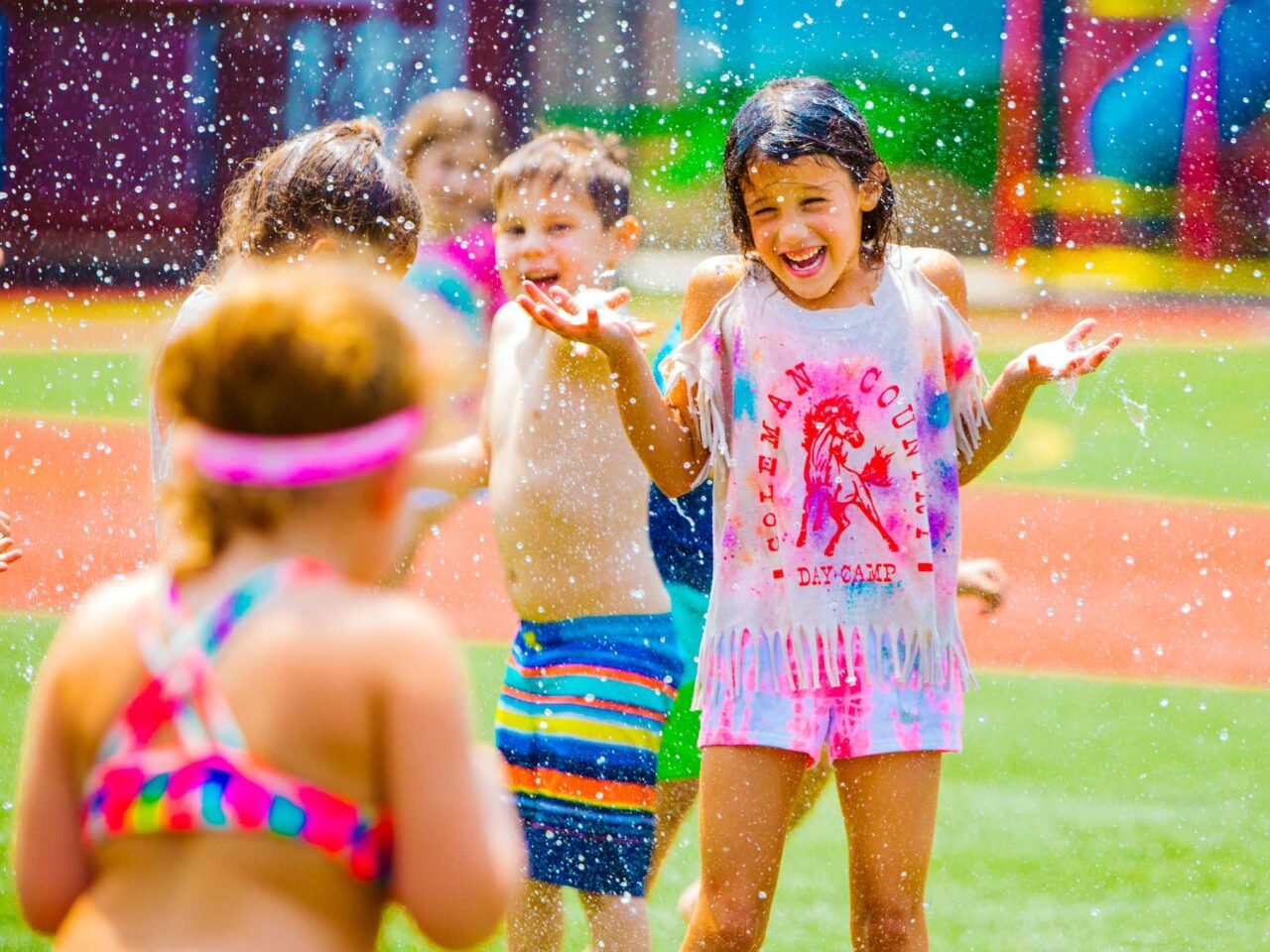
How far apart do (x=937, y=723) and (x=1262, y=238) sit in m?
18.5

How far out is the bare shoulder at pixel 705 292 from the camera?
2623mm

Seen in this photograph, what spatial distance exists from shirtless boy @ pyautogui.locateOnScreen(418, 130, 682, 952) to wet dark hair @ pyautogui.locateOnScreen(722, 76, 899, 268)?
26cm

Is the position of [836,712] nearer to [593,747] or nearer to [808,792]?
[593,747]

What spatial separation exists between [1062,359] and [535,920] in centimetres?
116

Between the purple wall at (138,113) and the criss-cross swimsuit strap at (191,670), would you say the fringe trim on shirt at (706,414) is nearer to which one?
the criss-cross swimsuit strap at (191,670)

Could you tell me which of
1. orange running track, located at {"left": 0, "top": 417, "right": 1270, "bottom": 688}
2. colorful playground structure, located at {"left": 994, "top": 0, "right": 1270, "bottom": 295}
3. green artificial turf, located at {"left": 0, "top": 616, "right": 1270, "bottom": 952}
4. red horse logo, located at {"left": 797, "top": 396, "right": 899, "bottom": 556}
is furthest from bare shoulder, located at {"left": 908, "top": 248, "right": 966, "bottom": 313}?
colorful playground structure, located at {"left": 994, "top": 0, "right": 1270, "bottom": 295}

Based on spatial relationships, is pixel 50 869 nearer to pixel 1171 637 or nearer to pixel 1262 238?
pixel 1171 637

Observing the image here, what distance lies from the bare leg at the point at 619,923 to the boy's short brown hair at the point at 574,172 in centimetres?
114

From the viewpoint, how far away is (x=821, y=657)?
96.2 inches

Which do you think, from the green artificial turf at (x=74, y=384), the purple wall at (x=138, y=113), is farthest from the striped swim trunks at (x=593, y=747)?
the purple wall at (x=138, y=113)

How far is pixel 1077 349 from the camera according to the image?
2500 mm

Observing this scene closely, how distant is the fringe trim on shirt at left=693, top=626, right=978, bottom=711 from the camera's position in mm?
2436

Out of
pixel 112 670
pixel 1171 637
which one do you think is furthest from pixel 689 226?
pixel 112 670

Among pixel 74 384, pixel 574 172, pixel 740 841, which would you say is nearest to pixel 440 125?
pixel 574 172
